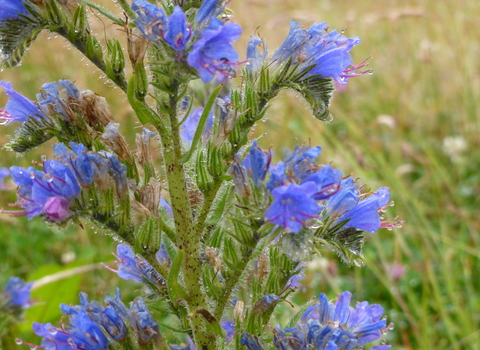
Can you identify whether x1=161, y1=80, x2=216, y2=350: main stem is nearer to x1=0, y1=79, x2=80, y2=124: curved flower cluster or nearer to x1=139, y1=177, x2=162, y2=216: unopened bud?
x1=139, y1=177, x2=162, y2=216: unopened bud

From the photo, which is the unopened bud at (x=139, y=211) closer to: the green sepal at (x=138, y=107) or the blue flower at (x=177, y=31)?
the green sepal at (x=138, y=107)

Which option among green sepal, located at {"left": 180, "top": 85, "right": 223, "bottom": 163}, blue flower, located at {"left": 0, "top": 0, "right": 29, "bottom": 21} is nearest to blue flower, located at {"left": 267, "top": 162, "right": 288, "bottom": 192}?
green sepal, located at {"left": 180, "top": 85, "right": 223, "bottom": 163}

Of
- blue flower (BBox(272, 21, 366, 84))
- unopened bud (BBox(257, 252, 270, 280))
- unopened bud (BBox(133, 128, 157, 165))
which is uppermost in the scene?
blue flower (BBox(272, 21, 366, 84))

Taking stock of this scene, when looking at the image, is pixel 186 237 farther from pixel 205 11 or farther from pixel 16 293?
pixel 16 293

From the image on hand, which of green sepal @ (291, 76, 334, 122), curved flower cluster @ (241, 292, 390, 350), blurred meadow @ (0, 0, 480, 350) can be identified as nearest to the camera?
curved flower cluster @ (241, 292, 390, 350)

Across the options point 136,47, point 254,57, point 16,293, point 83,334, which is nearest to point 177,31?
point 136,47

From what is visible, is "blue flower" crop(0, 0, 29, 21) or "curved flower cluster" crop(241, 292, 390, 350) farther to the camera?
"curved flower cluster" crop(241, 292, 390, 350)

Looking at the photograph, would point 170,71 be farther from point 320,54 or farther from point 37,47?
point 37,47
